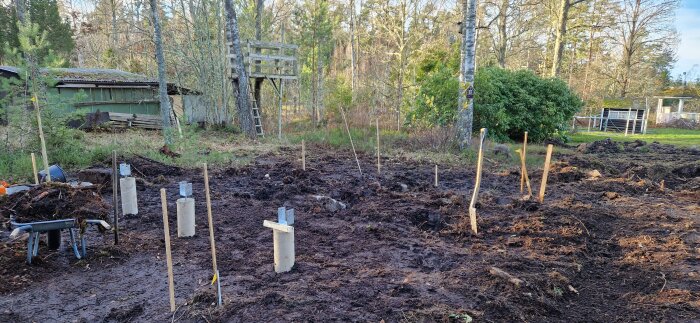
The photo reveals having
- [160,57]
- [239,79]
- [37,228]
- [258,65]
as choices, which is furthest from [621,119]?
[37,228]

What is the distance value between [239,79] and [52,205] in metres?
11.0

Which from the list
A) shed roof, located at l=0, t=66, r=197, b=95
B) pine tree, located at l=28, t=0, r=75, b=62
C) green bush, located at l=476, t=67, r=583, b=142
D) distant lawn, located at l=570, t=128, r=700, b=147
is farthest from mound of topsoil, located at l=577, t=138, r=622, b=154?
pine tree, located at l=28, t=0, r=75, b=62

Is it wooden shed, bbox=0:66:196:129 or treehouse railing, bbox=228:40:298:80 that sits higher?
treehouse railing, bbox=228:40:298:80

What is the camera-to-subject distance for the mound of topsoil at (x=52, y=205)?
13.5ft

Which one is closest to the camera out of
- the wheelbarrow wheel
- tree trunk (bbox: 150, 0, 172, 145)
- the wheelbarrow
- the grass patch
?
the wheelbarrow

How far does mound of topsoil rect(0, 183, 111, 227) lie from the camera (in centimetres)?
412

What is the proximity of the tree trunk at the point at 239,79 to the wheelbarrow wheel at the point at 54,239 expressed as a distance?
34.2 ft

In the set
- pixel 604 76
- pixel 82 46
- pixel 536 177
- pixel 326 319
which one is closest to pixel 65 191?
pixel 326 319

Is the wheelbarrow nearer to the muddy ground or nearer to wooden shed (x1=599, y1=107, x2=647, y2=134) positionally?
the muddy ground

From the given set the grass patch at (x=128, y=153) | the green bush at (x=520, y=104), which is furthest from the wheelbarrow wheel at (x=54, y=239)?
the green bush at (x=520, y=104)

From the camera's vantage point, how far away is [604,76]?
1302 inches

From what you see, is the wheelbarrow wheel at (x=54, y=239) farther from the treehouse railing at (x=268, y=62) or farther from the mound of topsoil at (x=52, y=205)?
the treehouse railing at (x=268, y=62)

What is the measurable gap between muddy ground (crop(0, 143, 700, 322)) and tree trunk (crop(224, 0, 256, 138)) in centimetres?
725

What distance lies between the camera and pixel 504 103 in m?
14.6
